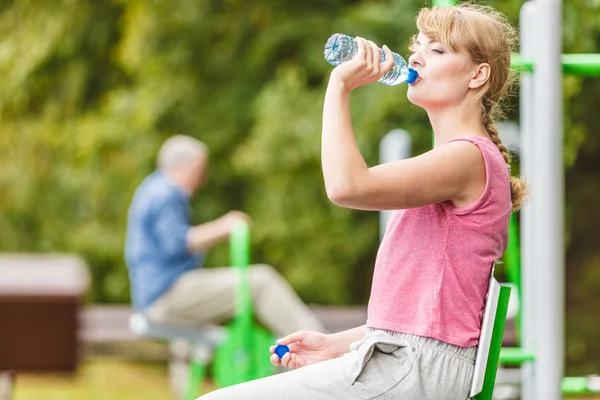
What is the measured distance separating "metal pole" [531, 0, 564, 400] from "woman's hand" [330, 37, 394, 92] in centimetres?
117

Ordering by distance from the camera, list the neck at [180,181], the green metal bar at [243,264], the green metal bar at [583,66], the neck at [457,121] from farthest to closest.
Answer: the neck at [180,181]
the green metal bar at [243,264]
the green metal bar at [583,66]
the neck at [457,121]

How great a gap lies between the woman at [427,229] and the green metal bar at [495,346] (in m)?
0.04

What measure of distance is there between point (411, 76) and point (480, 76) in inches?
4.8

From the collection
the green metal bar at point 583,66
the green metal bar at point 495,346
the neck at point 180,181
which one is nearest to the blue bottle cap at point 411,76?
the green metal bar at point 495,346

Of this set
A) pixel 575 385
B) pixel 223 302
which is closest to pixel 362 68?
pixel 575 385

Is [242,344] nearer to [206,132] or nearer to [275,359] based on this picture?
[275,359]

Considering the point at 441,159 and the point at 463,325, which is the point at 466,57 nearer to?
the point at 441,159

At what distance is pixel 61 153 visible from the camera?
37.2 ft

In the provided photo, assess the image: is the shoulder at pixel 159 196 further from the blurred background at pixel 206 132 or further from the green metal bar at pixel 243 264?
the blurred background at pixel 206 132

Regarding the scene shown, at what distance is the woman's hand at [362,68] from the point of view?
1.87m

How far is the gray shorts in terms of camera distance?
72.7 inches

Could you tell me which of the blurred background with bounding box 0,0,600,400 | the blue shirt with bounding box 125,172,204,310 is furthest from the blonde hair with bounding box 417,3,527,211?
the blurred background with bounding box 0,0,600,400

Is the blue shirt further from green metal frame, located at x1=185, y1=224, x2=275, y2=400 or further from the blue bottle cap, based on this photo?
the blue bottle cap

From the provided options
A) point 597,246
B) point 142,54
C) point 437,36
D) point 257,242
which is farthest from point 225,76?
point 437,36
